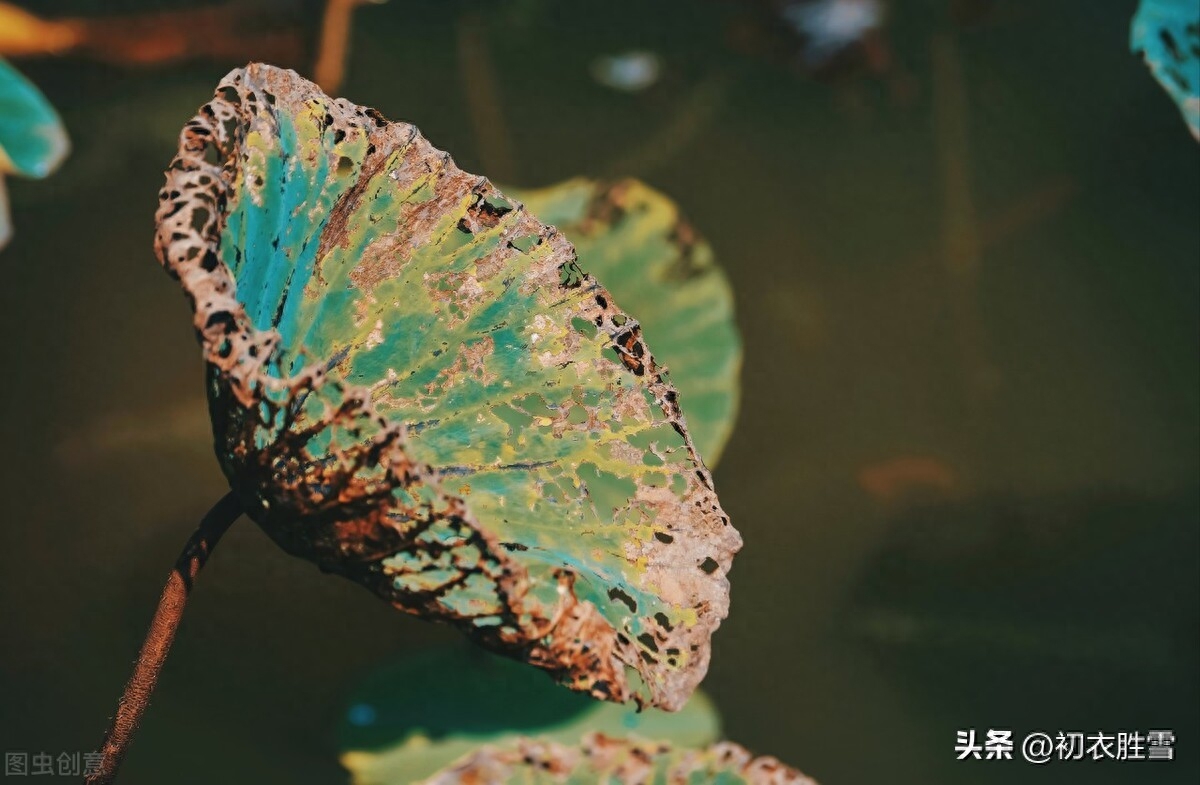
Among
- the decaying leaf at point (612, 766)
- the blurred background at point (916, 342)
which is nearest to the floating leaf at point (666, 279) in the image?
the blurred background at point (916, 342)

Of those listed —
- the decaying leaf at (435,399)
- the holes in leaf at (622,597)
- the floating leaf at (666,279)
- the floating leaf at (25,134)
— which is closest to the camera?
the decaying leaf at (435,399)

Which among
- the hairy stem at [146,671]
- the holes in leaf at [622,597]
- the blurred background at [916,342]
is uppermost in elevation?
the blurred background at [916,342]

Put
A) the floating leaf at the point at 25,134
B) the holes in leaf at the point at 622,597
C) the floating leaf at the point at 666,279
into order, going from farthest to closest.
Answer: the floating leaf at the point at 666,279, the floating leaf at the point at 25,134, the holes in leaf at the point at 622,597

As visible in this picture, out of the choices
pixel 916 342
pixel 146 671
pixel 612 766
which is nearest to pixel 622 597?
pixel 612 766

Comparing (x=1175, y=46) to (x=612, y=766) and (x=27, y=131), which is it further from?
(x=27, y=131)

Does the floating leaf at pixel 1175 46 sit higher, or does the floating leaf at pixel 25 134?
the floating leaf at pixel 1175 46

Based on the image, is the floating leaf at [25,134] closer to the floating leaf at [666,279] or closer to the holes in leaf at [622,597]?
the floating leaf at [666,279]

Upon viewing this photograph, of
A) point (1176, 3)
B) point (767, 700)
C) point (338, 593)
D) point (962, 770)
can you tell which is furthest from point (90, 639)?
point (1176, 3)
